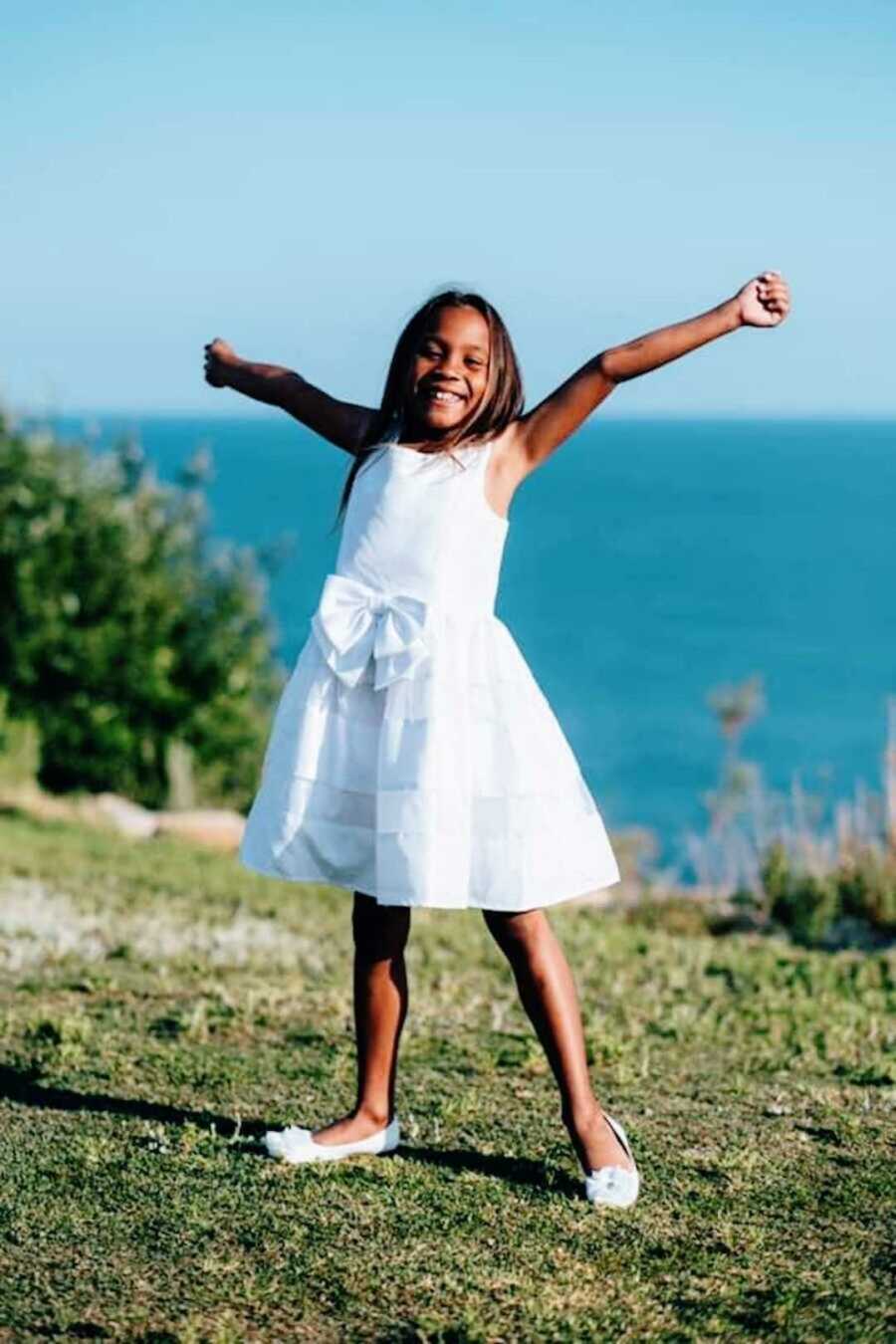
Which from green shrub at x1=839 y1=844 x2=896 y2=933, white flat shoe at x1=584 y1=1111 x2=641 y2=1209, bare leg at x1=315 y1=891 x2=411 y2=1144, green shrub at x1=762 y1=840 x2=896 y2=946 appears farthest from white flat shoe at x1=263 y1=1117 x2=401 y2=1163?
green shrub at x1=839 y1=844 x2=896 y2=933

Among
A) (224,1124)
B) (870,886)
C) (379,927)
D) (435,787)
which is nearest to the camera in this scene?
(435,787)

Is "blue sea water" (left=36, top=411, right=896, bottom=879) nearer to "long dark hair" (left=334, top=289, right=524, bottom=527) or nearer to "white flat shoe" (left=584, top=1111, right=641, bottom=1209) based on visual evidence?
"long dark hair" (left=334, top=289, right=524, bottom=527)

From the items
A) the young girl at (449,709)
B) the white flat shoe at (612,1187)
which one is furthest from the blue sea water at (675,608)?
the white flat shoe at (612,1187)

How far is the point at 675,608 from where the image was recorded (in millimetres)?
73625

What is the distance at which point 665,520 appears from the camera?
373ft

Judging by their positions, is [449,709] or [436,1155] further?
[436,1155]

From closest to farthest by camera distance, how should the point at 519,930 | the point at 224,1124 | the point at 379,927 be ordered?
the point at 519,930 → the point at 379,927 → the point at 224,1124

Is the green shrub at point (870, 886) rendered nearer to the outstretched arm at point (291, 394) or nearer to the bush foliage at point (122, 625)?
the outstretched arm at point (291, 394)

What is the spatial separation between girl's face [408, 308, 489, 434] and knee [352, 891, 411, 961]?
112cm

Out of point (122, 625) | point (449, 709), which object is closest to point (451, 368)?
point (449, 709)

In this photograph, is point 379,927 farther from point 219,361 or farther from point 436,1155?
point 219,361

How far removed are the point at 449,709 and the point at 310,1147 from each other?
113 centimetres

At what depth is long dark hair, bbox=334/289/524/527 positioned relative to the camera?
14.5 ft

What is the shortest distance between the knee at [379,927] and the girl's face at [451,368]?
1118 millimetres
